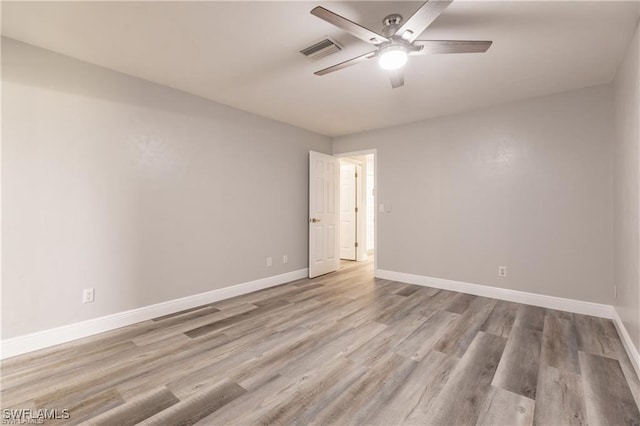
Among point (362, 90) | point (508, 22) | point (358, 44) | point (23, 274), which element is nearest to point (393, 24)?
point (358, 44)

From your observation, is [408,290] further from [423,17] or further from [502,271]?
[423,17]

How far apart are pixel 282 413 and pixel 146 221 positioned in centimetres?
236

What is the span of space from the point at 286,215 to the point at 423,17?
3301mm

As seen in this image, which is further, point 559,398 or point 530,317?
point 530,317

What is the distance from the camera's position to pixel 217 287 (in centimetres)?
360

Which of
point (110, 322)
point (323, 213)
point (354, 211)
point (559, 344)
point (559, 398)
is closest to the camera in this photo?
point (559, 398)

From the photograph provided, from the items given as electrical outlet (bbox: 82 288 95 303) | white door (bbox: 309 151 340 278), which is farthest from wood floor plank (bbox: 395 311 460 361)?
electrical outlet (bbox: 82 288 95 303)

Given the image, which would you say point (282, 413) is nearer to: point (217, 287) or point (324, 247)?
point (217, 287)

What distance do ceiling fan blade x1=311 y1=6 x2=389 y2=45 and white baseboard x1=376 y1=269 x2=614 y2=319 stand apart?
337cm

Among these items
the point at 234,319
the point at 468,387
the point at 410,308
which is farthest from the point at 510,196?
the point at 234,319

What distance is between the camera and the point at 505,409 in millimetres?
1662

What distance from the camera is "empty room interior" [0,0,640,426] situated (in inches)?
72.6

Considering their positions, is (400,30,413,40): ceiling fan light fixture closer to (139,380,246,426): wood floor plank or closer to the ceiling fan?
the ceiling fan

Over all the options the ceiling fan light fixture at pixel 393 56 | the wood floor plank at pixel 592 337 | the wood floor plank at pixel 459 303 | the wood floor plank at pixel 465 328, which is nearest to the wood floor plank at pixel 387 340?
the wood floor plank at pixel 465 328
